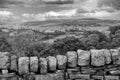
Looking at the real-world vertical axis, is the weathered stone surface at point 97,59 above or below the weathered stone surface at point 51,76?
above

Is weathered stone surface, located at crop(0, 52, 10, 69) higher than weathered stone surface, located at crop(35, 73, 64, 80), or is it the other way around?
weathered stone surface, located at crop(0, 52, 10, 69)

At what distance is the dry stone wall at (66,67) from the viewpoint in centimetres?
549

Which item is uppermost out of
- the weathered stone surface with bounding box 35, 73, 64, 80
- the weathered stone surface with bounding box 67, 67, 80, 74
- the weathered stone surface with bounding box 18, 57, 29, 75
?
the weathered stone surface with bounding box 18, 57, 29, 75

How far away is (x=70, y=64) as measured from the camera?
5691 millimetres

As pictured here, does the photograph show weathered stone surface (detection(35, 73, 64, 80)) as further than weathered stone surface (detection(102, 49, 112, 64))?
No

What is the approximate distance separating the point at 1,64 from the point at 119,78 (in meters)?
3.41

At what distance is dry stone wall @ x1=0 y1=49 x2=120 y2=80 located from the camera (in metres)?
5.49

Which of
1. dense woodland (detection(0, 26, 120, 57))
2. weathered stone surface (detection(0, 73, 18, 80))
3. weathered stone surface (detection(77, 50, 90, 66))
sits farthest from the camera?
dense woodland (detection(0, 26, 120, 57))

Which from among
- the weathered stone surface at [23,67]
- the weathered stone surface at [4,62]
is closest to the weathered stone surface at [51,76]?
the weathered stone surface at [23,67]

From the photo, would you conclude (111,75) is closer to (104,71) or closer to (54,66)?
(104,71)

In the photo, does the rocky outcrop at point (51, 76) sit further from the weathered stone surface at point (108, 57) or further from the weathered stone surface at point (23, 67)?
the weathered stone surface at point (108, 57)

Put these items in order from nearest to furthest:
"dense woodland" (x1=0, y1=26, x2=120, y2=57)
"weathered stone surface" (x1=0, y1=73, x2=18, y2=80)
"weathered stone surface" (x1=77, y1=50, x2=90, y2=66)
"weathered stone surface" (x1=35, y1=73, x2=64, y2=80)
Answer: "weathered stone surface" (x1=0, y1=73, x2=18, y2=80)
"weathered stone surface" (x1=35, y1=73, x2=64, y2=80)
"weathered stone surface" (x1=77, y1=50, x2=90, y2=66)
"dense woodland" (x1=0, y1=26, x2=120, y2=57)

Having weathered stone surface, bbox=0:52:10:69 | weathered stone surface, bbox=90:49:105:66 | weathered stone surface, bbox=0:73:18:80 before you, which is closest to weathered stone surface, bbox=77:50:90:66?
weathered stone surface, bbox=90:49:105:66

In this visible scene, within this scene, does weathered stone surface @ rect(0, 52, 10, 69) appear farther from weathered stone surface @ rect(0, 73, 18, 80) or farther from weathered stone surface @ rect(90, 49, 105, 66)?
weathered stone surface @ rect(90, 49, 105, 66)
